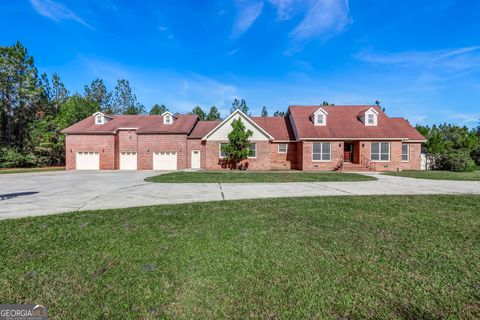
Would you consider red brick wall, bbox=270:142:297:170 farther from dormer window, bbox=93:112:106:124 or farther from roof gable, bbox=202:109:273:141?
dormer window, bbox=93:112:106:124

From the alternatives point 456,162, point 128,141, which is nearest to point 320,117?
point 456,162

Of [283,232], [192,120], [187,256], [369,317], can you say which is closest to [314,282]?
[369,317]

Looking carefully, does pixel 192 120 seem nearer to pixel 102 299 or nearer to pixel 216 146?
pixel 216 146

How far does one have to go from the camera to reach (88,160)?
24281 millimetres

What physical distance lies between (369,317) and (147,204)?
630 cm

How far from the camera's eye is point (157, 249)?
12.5ft

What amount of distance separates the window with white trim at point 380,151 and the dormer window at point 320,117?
5224 mm

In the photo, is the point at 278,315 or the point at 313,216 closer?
the point at 278,315

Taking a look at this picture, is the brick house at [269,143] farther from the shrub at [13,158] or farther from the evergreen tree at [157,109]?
the evergreen tree at [157,109]

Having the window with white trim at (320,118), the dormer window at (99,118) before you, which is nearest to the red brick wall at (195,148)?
the dormer window at (99,118)

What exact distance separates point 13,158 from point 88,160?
11890 millimetres

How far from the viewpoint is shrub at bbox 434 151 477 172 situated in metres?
21.3

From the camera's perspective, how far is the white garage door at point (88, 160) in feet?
79.3

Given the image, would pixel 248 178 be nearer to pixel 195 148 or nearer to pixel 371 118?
pixel 195 148
